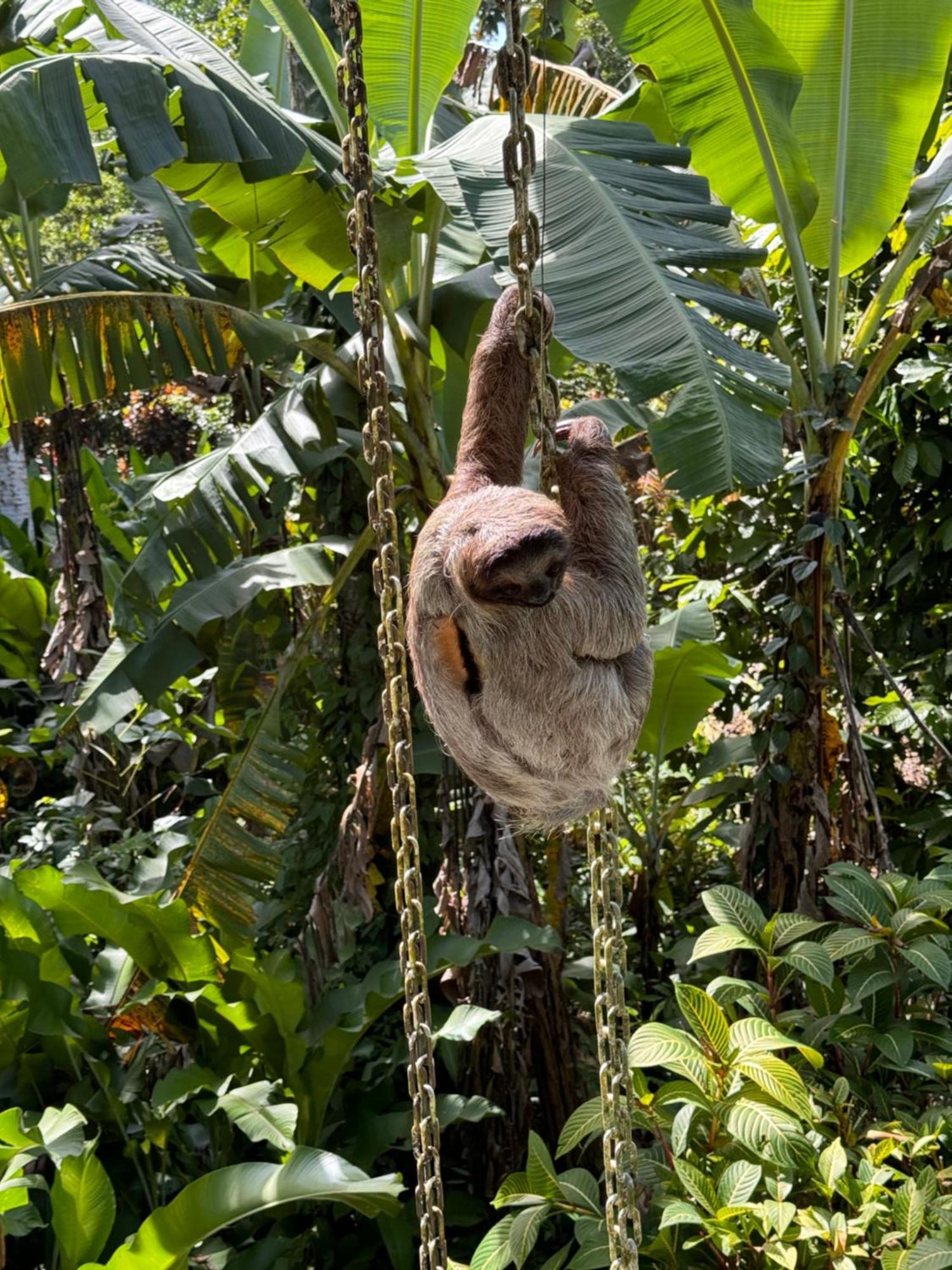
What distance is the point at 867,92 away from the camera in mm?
3846

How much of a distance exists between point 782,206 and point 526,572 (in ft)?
9.51

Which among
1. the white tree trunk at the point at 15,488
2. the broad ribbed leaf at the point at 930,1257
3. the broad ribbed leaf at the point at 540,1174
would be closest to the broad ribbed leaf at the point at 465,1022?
the broad ribbed leaf at the point at 540,1174

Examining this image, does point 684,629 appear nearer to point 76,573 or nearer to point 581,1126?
point 581,1126

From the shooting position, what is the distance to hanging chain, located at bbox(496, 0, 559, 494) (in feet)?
5.48

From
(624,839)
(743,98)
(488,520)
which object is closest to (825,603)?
(743,98)

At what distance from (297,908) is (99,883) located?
1.21 m

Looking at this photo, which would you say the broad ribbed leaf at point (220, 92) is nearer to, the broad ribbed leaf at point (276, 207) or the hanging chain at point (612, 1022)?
the broad ribbed leaf at point (276, 207)

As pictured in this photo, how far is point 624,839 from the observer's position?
6270 mm

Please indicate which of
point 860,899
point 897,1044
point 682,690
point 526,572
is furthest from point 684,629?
point 526,572

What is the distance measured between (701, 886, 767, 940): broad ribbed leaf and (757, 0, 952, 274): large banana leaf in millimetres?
2271

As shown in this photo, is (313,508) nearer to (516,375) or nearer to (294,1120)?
(294,1120)

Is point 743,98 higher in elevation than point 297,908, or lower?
higher

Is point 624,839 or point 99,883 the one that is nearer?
point 99,883

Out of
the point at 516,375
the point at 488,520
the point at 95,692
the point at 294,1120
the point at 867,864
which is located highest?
the point at 516,375
